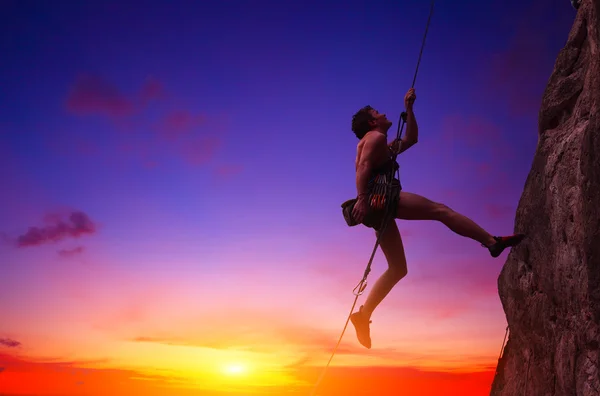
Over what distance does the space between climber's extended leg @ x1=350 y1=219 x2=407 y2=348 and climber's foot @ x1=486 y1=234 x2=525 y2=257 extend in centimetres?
131

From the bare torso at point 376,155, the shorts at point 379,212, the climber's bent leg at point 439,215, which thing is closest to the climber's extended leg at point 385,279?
the shorts at point 379,212

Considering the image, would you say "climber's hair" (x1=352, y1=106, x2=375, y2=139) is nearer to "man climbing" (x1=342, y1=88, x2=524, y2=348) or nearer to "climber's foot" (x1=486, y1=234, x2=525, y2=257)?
"man climbing" (x1=342, y1=88, x2=524, y2=348)

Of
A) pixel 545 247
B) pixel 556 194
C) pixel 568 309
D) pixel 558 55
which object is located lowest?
pixel 568 309

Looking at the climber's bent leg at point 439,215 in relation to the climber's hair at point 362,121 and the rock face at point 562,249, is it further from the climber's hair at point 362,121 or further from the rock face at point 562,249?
the climber's hair at point 362,121

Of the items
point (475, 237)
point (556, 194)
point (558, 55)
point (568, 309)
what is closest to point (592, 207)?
point (556, 194)

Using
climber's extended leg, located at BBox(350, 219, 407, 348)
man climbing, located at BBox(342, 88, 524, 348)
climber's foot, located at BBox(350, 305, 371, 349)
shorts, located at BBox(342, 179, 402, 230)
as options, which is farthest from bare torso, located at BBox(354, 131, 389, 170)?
climber's foot, located at BBox(350, 305, 371, 349)

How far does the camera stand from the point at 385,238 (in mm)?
7371

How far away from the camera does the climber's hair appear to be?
7.69 m

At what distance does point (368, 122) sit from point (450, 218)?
195 centimetres

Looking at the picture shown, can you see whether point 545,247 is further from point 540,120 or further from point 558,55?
point 558,55

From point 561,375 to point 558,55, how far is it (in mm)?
4117

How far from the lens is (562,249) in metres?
5.66

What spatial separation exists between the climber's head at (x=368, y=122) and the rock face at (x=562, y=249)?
7.14 ft

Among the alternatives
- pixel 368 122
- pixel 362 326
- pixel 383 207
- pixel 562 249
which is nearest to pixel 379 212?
pixel 383 207
